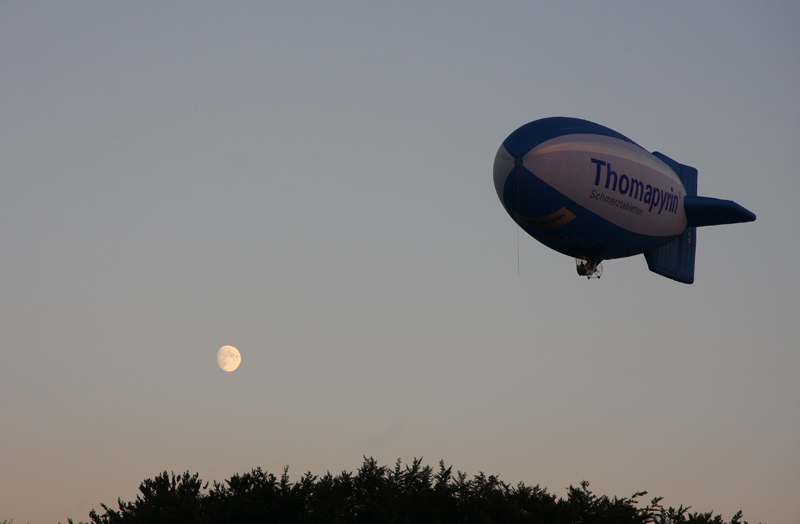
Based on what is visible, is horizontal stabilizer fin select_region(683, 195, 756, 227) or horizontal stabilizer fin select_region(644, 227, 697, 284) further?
horizontal stabilizer fin select_region(644, 227, 697, 284)

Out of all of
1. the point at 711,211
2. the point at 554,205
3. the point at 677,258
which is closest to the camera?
the point at 554,205

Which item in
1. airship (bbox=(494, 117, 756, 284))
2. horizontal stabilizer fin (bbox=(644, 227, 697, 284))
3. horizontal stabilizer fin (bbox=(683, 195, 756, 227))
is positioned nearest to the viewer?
airship (bbox=(494, 117, 756, 284))

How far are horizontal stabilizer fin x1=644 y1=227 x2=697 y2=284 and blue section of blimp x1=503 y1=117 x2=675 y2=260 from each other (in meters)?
5.57

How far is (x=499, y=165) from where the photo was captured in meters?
53.3

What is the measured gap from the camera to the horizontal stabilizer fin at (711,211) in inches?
2419

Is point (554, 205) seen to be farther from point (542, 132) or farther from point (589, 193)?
point (542, 132)

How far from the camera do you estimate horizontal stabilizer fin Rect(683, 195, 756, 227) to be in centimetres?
6144

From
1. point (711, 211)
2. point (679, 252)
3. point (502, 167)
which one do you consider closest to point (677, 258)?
point (679, 252)

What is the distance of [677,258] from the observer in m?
64.6

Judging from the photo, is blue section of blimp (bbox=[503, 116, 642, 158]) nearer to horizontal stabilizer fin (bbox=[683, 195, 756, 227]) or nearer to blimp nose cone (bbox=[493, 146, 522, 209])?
blimp nose cone (bbox=[493, 146, 522, 209])

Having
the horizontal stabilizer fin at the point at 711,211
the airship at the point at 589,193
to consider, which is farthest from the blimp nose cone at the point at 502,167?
the horizontal stabilizer fin at the point at 711,211

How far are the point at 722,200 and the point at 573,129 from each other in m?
13.4

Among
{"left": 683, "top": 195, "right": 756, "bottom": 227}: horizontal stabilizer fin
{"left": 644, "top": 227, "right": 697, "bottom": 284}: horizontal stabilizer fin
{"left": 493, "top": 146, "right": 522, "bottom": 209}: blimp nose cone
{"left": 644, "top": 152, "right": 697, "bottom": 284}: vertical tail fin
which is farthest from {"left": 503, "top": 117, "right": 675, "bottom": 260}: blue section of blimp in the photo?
{"left": 644, "top": 152, "right": 697, "bottom": 284}: vertical tail fin

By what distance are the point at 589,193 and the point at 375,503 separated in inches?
822
